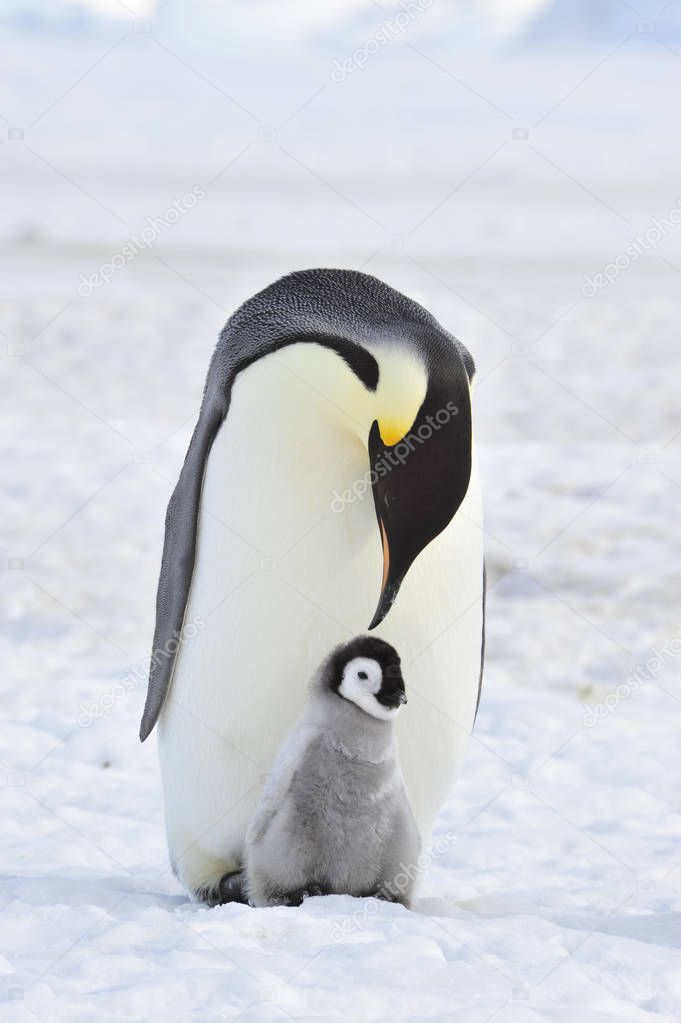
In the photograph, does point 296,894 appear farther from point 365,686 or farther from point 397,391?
point 397,391

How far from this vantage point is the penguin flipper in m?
2.86

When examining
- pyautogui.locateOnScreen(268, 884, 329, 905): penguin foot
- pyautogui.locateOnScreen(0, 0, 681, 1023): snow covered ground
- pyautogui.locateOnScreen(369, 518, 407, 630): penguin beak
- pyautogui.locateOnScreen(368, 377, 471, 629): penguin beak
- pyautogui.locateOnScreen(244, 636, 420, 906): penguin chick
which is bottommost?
pyautogui.locateOnScreen(0, 0, 681, 1023): snow covered ground

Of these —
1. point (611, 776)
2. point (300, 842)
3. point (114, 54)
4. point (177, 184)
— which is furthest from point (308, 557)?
point (114, 54)

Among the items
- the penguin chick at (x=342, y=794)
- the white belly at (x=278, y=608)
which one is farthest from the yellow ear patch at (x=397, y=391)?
the penguin chick at (x=342, y=794)

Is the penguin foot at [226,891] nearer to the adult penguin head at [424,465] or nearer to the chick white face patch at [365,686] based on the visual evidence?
the chick white face patch at [365,686]

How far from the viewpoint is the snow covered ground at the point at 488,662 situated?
2.20 m

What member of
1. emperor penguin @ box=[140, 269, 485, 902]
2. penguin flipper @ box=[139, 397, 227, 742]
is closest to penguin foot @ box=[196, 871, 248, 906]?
emperor penguin @ box=[140, 269, 485, 902]

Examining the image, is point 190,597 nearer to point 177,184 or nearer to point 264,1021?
point 264,1021

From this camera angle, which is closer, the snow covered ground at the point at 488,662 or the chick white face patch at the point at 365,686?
the snow covered ground at the point at 488,662

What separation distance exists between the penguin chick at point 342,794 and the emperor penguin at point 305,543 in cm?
13

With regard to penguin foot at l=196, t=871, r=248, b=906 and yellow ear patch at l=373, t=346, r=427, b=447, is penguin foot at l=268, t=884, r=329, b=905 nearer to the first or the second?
penguin foot at l=196, t=871, r=248, b=906

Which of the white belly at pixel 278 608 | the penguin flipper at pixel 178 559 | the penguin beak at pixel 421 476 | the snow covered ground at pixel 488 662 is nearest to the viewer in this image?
the snow covered ground at pixel 488 662

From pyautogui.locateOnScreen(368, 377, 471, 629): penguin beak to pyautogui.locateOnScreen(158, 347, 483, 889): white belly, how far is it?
0.52 feet

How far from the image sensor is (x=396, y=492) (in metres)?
2.53
